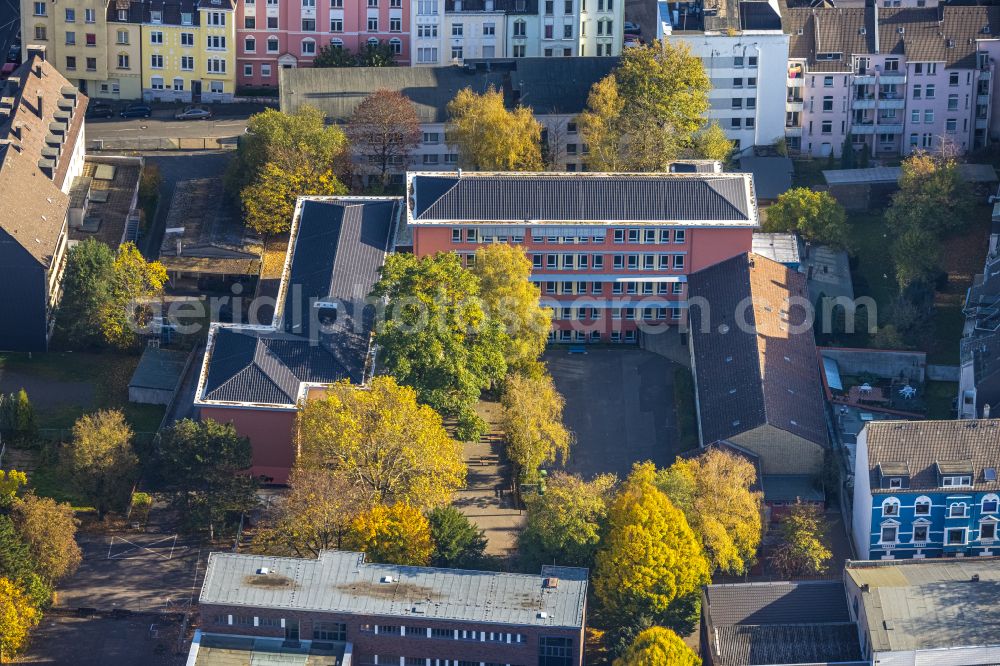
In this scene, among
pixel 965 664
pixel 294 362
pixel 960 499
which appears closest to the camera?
pixel 965 664

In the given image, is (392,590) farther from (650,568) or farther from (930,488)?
(930,488)

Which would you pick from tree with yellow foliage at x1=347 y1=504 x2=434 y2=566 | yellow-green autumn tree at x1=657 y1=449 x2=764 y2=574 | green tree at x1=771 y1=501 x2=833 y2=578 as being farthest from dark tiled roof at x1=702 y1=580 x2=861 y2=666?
tree with yellow foliage at x1=347 y1=504 x2=434 y2=566

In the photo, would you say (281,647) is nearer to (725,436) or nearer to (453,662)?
(453,662)

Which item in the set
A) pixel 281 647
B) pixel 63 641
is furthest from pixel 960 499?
pixel 63 641

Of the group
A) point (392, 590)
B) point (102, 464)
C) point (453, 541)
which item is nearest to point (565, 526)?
point (453, 541)

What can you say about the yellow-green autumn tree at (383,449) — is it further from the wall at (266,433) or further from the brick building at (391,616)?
the brick building at (391,616)

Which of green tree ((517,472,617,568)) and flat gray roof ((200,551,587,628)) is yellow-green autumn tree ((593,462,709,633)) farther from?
flat gray roof ((200,551,587,628))
